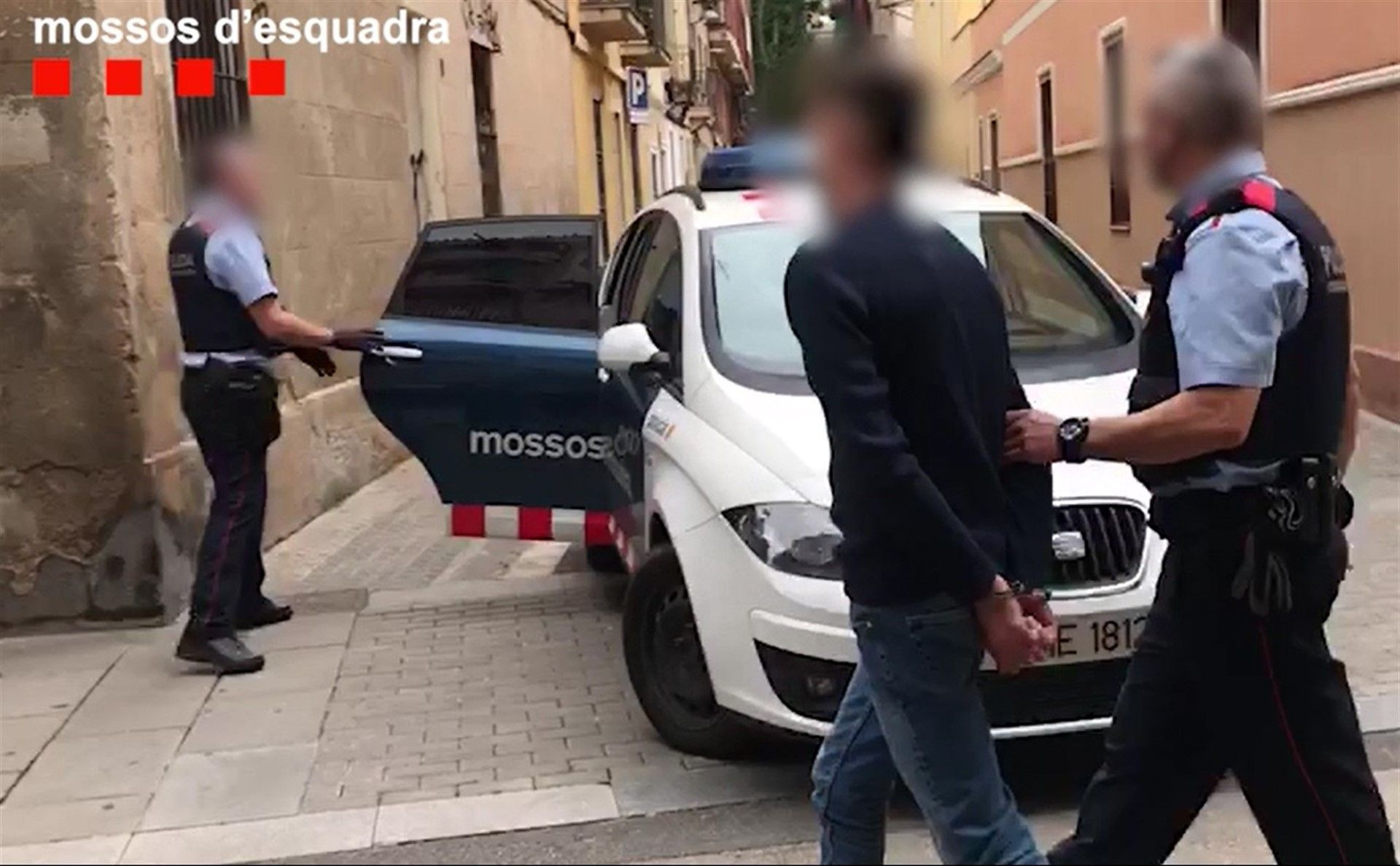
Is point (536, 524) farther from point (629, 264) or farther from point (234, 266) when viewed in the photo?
point (234, 266)

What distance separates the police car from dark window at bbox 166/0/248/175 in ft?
4.68

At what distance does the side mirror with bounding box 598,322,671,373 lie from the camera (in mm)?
5242

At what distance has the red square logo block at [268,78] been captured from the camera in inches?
331

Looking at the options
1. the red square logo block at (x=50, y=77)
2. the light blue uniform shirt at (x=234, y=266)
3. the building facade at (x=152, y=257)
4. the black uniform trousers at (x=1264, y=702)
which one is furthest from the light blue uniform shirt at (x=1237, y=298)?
the red square logo block at (x=50, y=77)

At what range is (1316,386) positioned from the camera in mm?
2926

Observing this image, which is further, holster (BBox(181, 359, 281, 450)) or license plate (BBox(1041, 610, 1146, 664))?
holster (BBox(181, 359, 281, 450))

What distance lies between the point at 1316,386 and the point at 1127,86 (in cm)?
97

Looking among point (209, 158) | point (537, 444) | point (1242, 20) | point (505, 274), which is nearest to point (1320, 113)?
point (1242, 20)

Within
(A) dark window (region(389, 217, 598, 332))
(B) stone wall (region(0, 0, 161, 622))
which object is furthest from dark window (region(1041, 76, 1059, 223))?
(B) stone wall (region(0, 0, 161, 622))

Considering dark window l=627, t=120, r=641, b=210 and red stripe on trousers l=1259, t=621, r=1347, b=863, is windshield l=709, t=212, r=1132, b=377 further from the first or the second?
dark window l=627, t=120, r=641, b=210

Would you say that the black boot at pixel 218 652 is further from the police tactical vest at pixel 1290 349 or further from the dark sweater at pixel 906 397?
the police tactical vest at pixel 1290 349

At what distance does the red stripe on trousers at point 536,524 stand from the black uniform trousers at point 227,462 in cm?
103

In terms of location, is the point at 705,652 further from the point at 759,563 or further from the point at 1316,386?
the point at 1316,386

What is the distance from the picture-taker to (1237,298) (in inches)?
110
